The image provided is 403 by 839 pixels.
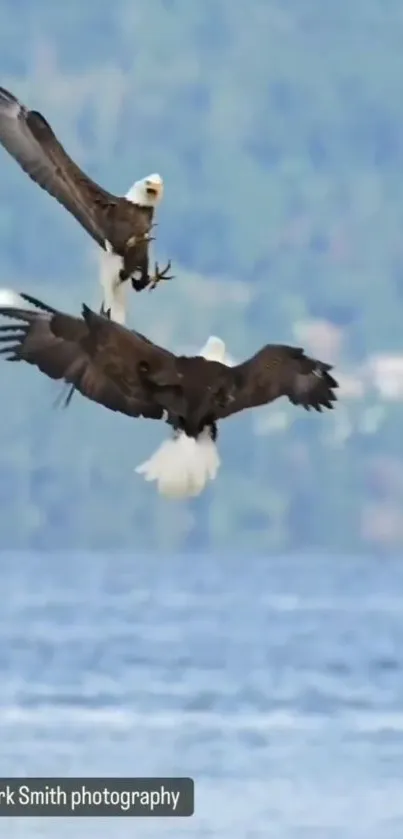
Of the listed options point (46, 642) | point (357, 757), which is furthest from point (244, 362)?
point (46, 642)

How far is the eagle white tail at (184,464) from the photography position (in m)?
4.84

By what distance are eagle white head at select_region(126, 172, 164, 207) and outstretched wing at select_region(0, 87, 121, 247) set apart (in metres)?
0.09

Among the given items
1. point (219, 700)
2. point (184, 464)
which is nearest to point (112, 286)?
point (184, 464)

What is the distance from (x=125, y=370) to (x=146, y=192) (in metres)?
0.51

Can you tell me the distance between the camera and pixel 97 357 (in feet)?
16.9

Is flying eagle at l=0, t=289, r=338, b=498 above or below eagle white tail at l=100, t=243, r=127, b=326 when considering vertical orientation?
below

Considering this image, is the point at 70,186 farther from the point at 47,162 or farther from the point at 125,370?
the point at 125,370

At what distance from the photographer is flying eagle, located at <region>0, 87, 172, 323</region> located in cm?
532

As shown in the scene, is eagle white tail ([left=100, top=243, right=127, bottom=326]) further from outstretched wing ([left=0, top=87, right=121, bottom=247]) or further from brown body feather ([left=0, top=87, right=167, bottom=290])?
outstretched wing ([left=0, top=87, right=121, bottom=247])

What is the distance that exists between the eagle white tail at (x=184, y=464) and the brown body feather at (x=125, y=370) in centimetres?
5

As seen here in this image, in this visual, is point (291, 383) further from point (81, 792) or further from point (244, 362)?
point (81, 792)

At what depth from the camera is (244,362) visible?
17.3 feet

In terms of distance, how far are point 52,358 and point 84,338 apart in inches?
3.5

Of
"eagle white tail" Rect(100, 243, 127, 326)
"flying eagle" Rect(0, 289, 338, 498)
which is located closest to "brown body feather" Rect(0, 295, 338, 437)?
"flying eagle" Rect(0, 289, 338, 498)
